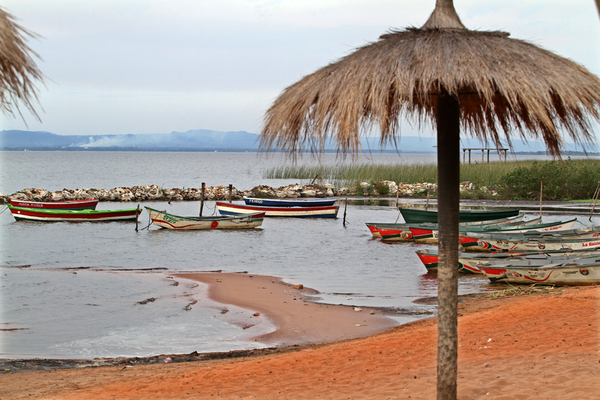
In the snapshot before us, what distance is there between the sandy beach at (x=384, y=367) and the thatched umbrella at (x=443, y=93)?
1569 mm

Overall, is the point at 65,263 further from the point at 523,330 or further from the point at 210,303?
the point at 523,330

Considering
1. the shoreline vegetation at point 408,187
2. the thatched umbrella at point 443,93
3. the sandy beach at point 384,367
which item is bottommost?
the sandy beach at point 384,367

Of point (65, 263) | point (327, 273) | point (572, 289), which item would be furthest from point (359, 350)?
point (65, 263)

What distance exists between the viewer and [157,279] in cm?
1563

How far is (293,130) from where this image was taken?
463 cm

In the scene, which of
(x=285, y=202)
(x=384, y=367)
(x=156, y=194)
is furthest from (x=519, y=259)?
(x=156, y=194)

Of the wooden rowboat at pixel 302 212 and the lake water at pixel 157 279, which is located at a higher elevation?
the wooden rowboat at pixel 302 212

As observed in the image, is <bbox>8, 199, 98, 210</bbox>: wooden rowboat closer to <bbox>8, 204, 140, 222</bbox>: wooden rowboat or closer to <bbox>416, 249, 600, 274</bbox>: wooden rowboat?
<bbox>8, 204, 140, 222</bbox>: wooden rowboat

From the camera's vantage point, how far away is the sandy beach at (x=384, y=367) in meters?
5.77

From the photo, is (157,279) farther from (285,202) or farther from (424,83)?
(285,202)

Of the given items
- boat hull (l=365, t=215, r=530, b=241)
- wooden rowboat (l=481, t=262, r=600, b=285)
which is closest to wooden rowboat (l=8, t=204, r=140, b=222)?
boat hull (l=365, t=215, r=530, b=241)

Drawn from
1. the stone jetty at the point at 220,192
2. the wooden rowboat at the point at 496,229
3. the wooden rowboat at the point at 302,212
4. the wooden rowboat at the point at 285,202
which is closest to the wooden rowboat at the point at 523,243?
the wooden rowboat at the point at 496,229

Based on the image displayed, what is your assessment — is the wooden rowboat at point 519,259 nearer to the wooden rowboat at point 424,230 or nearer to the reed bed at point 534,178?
the wooden rowboat at point 424,230

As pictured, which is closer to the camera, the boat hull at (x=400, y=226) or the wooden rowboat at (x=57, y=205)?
the boat hull at (x=400, y=226)
